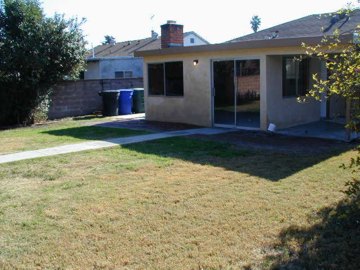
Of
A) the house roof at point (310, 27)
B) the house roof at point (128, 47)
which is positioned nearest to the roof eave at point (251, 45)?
the house roof at point (310, 27)

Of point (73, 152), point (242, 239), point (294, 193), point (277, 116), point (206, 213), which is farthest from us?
point (277, 116)

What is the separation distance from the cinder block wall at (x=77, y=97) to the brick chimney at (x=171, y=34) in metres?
4.41

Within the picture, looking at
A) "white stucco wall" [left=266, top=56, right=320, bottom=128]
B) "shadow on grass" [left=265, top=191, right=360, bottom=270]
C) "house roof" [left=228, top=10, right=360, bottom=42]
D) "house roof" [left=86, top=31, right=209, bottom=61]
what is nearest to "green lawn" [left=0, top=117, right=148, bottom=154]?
"white stucco wall" [left=266, top=56, right=320, bottom=128]

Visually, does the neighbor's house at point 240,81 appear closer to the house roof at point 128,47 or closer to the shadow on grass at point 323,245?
the shadow on grass at point 323,245

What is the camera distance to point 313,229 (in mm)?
5176

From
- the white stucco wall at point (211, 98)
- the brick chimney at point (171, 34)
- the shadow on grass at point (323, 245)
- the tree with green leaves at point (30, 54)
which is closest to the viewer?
the shadow on grass at point (323, 245)

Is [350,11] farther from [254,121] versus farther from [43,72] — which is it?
[43,72]

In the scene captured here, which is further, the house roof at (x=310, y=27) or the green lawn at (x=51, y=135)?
the house roof at (x=310, y=27)

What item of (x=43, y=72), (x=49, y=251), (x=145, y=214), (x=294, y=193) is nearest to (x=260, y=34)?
(x=43, y=72)

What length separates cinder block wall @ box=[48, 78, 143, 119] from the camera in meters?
19.2

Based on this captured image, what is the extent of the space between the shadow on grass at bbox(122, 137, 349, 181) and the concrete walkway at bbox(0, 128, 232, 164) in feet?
2.30

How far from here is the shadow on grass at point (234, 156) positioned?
8195mm

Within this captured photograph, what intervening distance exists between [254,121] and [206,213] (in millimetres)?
8025

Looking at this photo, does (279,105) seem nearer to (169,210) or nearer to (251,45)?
(251,45)
